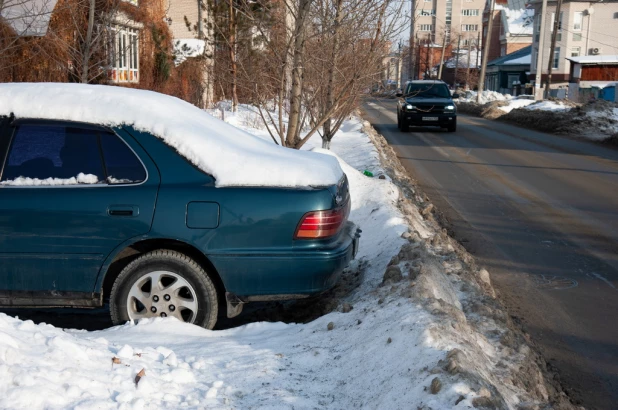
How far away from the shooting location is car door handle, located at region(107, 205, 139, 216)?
4.88 metres

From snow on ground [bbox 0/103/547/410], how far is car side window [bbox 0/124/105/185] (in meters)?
1.11

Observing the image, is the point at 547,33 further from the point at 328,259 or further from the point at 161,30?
the point at 328,259

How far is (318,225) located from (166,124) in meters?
1.30

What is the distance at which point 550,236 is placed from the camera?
8.93 meters

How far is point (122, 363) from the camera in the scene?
394 centimetres

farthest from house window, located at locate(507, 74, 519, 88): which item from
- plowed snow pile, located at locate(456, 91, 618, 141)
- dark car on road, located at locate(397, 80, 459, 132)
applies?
dark car on road, located at locate(397, 80, 459, 132)

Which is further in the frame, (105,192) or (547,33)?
(547,33)

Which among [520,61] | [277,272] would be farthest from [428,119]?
[520,61]

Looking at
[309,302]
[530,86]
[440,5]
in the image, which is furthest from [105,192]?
[440,5]

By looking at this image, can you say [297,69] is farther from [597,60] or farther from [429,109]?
[597,60]

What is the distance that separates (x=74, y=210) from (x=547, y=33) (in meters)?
68.3

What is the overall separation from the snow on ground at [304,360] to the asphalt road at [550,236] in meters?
0.55

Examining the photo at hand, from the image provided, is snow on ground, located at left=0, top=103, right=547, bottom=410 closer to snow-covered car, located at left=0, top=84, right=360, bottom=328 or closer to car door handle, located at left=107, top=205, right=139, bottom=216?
snow-covered car, located at left=0, top=84, right=360, bottom=328

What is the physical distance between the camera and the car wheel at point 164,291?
494 cm
